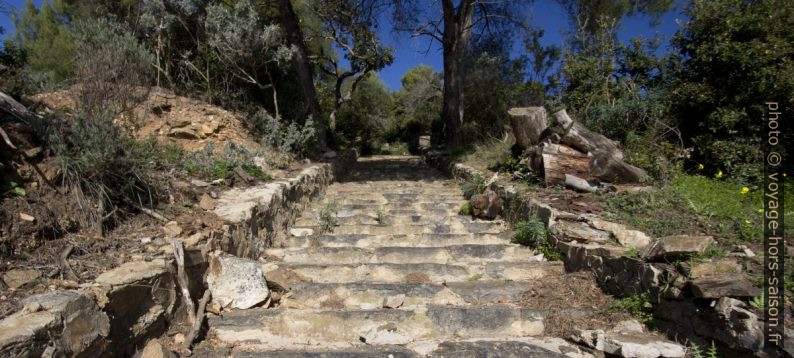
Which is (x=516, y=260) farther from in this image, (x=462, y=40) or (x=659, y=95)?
(x=462, y=40)

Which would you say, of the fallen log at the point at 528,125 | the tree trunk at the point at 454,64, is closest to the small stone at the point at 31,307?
the fallen log at the point at 528,125

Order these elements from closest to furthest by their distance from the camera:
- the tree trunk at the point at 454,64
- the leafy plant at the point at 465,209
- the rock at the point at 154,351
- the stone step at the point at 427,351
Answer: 1. the rock at the point at 154,351
2. the stone step at the point at 427,351
3. the leafy plant at the point at 465,209
4. the tree trunk at the point at 454,64

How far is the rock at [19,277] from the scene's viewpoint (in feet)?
7.30

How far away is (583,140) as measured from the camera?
5.42 meters

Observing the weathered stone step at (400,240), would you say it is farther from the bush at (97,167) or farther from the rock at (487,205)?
the bush at (97,167)

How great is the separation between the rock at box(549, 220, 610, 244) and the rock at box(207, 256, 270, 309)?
2.79 metres

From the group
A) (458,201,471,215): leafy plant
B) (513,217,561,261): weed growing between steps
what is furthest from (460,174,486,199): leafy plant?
(513,217,561,261): weed growing between steps

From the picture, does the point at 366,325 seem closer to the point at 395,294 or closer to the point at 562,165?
the point at 395,294

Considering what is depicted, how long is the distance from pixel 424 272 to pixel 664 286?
193 cm

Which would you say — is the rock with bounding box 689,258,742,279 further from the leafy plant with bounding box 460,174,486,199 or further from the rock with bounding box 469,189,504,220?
the leafy plant with bounding box 460,174,486,199

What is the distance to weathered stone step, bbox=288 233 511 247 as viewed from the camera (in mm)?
4809

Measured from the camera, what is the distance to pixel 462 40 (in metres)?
11.5

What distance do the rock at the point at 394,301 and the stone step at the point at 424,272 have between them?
48 centimetres

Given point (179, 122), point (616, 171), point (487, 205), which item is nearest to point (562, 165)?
point (616, 171)
